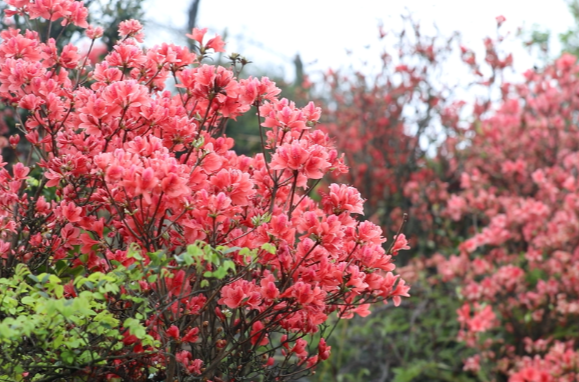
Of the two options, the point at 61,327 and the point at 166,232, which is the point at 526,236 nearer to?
the point at 166,232

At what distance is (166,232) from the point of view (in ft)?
6.37

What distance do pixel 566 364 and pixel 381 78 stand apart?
4.30m

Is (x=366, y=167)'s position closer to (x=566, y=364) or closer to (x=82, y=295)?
(x=566, y=364)

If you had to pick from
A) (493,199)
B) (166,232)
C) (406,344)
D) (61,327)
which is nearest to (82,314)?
(61,327)

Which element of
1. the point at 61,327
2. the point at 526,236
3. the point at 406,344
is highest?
the point at 526,236

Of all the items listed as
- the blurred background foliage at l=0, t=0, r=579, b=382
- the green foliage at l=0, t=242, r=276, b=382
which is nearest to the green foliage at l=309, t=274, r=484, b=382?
the blurred background foliage at l=0, t=0, r=579, b=382

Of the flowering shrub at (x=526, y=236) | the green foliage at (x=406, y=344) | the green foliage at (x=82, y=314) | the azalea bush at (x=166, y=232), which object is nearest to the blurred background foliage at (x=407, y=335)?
the green foliage at (x=406, y=344)

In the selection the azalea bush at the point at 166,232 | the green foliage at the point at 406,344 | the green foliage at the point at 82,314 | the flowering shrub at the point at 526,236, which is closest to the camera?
the green foliage at the point at 82,314

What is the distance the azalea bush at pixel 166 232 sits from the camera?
181cm

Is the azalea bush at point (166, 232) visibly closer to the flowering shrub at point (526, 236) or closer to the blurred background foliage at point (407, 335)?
the blurred background foliage at point (407, 335)

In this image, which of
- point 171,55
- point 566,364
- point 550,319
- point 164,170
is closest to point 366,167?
point 550,319

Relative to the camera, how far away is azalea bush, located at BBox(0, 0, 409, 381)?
1809mm

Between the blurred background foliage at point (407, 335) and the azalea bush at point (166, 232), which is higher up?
the blurred background foliage at point (407, 335)

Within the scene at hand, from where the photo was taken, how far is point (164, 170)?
1.74 meters
